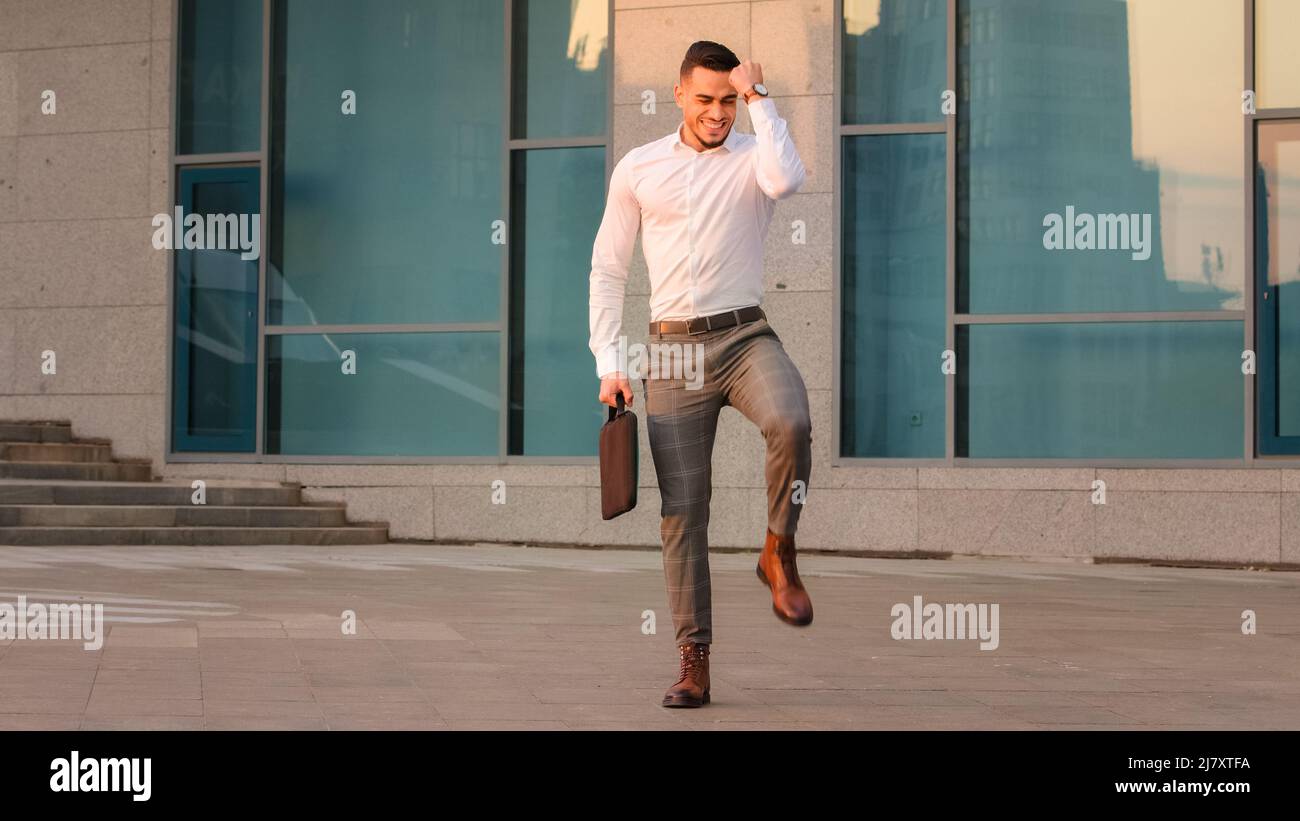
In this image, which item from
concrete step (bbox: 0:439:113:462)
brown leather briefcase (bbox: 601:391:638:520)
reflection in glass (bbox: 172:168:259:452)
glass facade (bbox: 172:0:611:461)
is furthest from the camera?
reflection in glass (bbox: 172:168:259:452)

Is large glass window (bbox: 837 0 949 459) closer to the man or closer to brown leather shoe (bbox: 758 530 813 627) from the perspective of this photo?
the man

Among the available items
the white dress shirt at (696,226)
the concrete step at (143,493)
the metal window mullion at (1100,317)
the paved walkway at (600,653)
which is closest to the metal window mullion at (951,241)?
the metal window mullion at (1100,317)

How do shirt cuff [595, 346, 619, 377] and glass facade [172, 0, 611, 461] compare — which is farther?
glass facade [172, 0, 611, 461]

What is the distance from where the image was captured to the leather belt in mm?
5445

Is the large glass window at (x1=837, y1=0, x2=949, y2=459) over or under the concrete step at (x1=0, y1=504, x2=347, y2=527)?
over

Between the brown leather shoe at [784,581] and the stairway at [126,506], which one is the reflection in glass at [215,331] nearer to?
the stairway at [126,506]

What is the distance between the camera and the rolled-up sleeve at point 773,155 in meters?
5.24

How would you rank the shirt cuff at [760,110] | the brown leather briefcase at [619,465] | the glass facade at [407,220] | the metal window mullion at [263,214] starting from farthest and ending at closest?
1. the metal window mullion at [263,214]
2. the glass facade at [407,220]
3. the brown leather briefcase at [619,465]
4. the shirt cuff at [760,110]

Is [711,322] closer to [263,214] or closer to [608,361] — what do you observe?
[608,361]

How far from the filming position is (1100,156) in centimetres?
1279

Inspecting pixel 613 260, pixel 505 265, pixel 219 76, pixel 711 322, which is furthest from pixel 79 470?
pixel 711 322

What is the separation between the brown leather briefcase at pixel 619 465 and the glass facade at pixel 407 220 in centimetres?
839

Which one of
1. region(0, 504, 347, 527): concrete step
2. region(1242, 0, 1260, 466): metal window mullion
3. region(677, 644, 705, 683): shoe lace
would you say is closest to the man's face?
region(677, 644, 705, 683): shoe lace

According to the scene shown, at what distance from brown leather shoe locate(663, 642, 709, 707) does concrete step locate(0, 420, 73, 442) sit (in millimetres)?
10835
